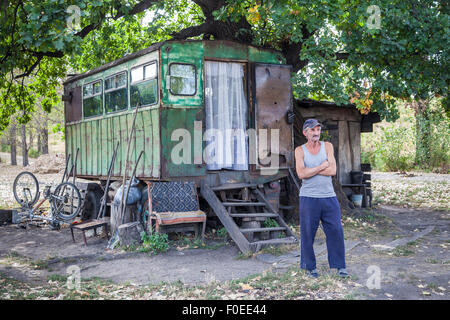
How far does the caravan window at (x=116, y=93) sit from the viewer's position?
32.4ft

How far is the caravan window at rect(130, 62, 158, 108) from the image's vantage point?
8.67 m

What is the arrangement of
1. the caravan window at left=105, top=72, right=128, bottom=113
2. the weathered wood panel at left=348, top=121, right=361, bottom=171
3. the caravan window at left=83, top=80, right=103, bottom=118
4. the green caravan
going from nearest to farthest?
the green caravan → the caravan window at left=105, top=72, right=128, bottom=113 → the caravan window at left=83, top=80, right=103, bottom=118 → the weathered wood panel at left=348, top=121, right=361, bottom=171

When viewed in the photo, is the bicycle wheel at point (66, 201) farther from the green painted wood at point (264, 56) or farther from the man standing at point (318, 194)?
the man standing at point (318, 194)

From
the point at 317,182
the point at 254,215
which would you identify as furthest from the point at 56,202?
the point at 317,182

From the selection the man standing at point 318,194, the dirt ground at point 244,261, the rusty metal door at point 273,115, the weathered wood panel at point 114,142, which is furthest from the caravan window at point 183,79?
the man standing at point 318,194

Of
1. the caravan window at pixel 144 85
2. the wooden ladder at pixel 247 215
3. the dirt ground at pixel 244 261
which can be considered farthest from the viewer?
the caravan window at pixel 144 85

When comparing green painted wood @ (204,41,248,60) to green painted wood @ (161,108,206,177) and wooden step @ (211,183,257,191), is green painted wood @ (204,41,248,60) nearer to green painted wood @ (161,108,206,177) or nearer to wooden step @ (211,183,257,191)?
green painted wood @ (161,108,206,177)

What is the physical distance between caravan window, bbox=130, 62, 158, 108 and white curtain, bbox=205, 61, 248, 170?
3.54 feet

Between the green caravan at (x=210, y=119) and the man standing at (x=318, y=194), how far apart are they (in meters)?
2.69

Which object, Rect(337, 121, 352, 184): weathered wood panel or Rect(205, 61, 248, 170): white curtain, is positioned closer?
Rect(205, 61, 248, 170): white curtain

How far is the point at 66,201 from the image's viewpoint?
1094cm

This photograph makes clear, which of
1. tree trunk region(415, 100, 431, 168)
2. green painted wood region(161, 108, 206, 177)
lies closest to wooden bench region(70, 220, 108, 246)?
green painted wood region(161, 108, 206, 177)

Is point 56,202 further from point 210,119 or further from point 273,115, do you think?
point 273,115

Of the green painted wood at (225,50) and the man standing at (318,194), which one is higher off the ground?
the green painted wood at (225,50)
